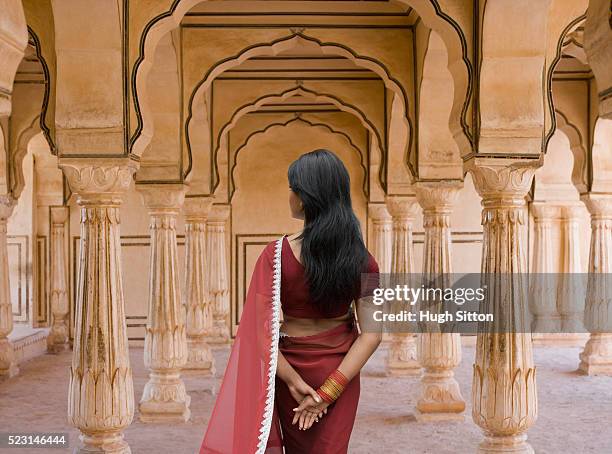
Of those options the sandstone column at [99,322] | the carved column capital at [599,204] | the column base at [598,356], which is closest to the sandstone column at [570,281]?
the column base at [598,356]

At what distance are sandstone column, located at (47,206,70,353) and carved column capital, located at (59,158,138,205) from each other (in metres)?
8.91

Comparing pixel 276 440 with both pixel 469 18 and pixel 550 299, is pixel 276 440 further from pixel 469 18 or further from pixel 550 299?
pixel 550 299

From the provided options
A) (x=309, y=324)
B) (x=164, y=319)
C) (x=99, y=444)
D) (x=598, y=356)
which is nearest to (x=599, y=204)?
(x=598, y=356)

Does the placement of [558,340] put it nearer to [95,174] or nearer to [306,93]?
[306,93]

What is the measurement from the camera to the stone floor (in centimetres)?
693

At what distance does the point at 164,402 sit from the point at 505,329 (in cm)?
372

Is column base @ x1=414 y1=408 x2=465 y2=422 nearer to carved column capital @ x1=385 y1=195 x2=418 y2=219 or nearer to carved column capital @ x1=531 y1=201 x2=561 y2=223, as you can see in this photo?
carved column capital @ x1=385 y1=195 x2=418 y2=219

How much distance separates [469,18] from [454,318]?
11.6 feet

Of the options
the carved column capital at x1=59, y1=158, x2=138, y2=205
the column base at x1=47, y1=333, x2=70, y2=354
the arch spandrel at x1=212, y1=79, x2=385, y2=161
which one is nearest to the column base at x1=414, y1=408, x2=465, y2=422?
the arch spandrel at x1=212, y1=79, x2=385, y2=161

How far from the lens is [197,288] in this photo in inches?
415

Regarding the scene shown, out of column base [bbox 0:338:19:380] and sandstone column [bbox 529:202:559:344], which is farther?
sandstone column [bbox 529:202:559:344]

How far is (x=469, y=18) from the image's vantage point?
217 inches

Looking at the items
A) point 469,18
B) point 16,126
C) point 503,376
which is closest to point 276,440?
point 503,376

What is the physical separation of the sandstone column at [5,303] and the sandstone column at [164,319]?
11.8 feet
